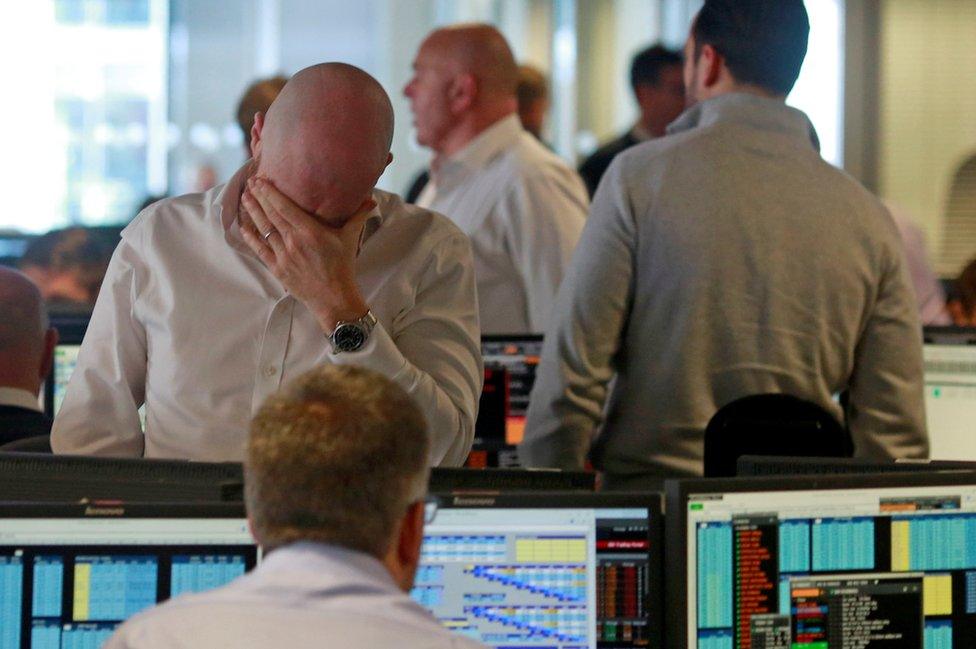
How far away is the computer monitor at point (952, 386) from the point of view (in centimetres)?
383

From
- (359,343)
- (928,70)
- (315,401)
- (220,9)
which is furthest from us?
(220,9)

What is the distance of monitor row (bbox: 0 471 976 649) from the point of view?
6.59ft

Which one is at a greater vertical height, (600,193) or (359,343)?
(600,193)

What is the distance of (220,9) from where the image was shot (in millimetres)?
11734

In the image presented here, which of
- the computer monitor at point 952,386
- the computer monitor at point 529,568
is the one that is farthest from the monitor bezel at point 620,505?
the computer monitor at point 952,386

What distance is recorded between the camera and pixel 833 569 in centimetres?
221

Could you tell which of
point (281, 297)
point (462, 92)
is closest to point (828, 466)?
point (281, 297)

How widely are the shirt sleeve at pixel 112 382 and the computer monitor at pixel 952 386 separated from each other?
1980 mm

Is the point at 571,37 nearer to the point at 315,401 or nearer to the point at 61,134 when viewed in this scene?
the point at 61,134

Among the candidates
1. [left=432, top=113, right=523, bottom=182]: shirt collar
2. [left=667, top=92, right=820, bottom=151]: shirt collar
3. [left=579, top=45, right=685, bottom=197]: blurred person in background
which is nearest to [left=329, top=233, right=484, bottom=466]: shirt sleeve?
[left=667, top=92, right=820, bottom=151]: shirt collar

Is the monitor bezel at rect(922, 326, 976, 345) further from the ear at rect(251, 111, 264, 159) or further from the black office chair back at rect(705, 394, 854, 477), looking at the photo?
the ear at rect(251, 111, 264, 159)

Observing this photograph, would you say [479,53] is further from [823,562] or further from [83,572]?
[83,572]

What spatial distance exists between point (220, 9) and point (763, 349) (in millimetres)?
9139

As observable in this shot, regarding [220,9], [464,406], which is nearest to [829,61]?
[220,9]
